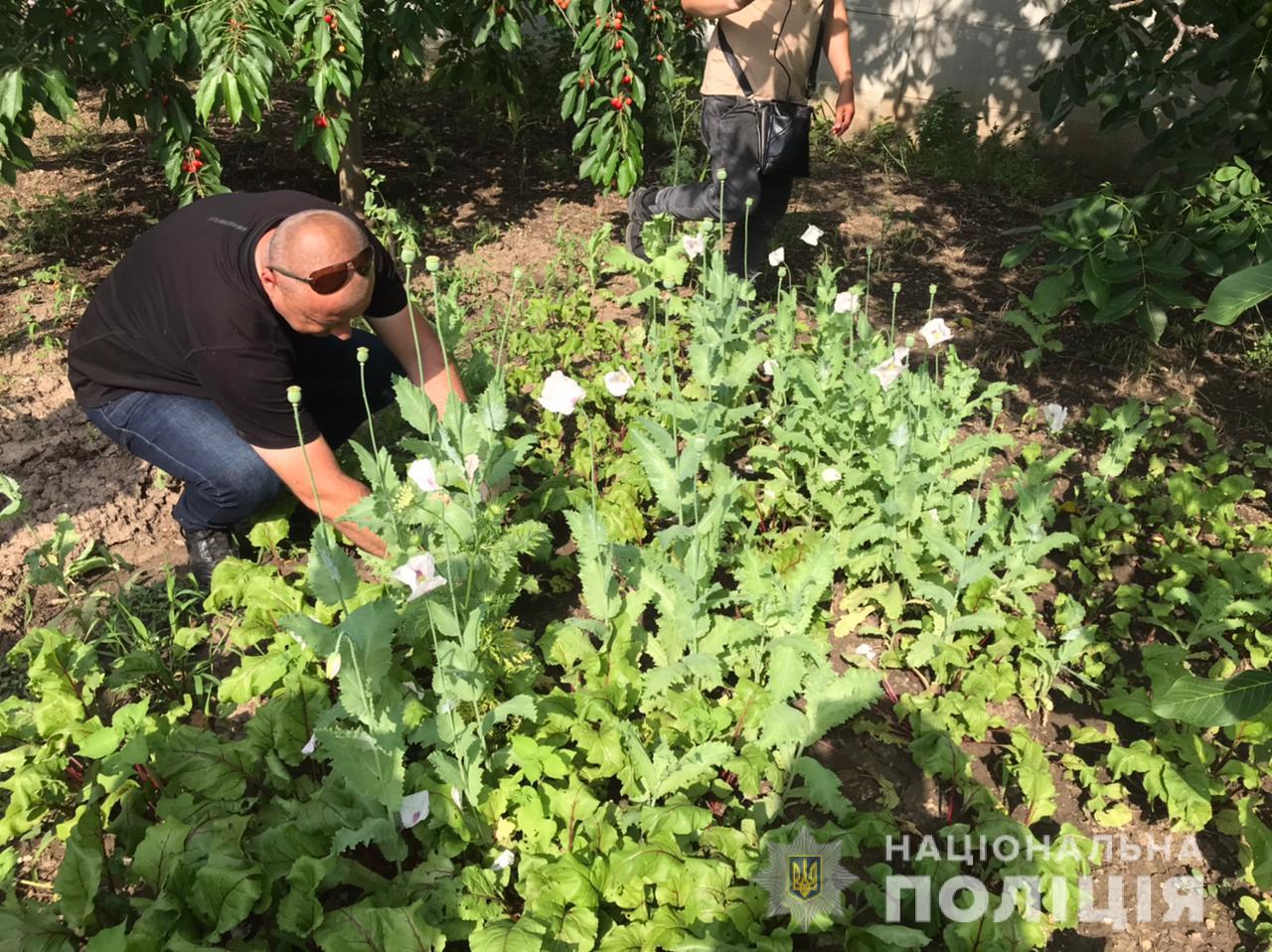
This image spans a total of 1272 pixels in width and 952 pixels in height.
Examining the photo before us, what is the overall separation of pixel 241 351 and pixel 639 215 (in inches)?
97.3

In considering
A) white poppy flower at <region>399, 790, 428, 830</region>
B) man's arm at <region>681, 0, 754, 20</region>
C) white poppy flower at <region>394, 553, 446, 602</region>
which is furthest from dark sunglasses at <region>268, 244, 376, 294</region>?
man's arm at <region>681, 0, 754, 20</region>

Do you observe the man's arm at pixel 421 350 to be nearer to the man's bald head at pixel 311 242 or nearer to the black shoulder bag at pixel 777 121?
the man's bald head at pixel 311 242

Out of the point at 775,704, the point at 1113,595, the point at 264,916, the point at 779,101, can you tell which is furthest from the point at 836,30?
the point at 264,916

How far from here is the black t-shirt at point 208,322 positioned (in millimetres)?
2258

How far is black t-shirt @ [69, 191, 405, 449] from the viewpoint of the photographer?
226 cm

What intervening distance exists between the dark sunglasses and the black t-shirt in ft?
0.09

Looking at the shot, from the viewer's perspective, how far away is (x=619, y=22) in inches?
153

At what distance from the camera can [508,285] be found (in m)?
4.44

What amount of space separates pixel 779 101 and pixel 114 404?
111 inches

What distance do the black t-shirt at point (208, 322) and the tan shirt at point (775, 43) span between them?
1.96 metres

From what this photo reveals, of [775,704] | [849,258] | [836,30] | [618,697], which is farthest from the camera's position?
[849,258]

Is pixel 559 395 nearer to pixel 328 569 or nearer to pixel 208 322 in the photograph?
pixel 328 569

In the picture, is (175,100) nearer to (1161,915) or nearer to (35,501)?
(35,501)

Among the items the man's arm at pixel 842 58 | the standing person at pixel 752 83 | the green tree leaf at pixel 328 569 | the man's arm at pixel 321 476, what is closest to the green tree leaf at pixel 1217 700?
the green tree leaf at pixel 328 569
